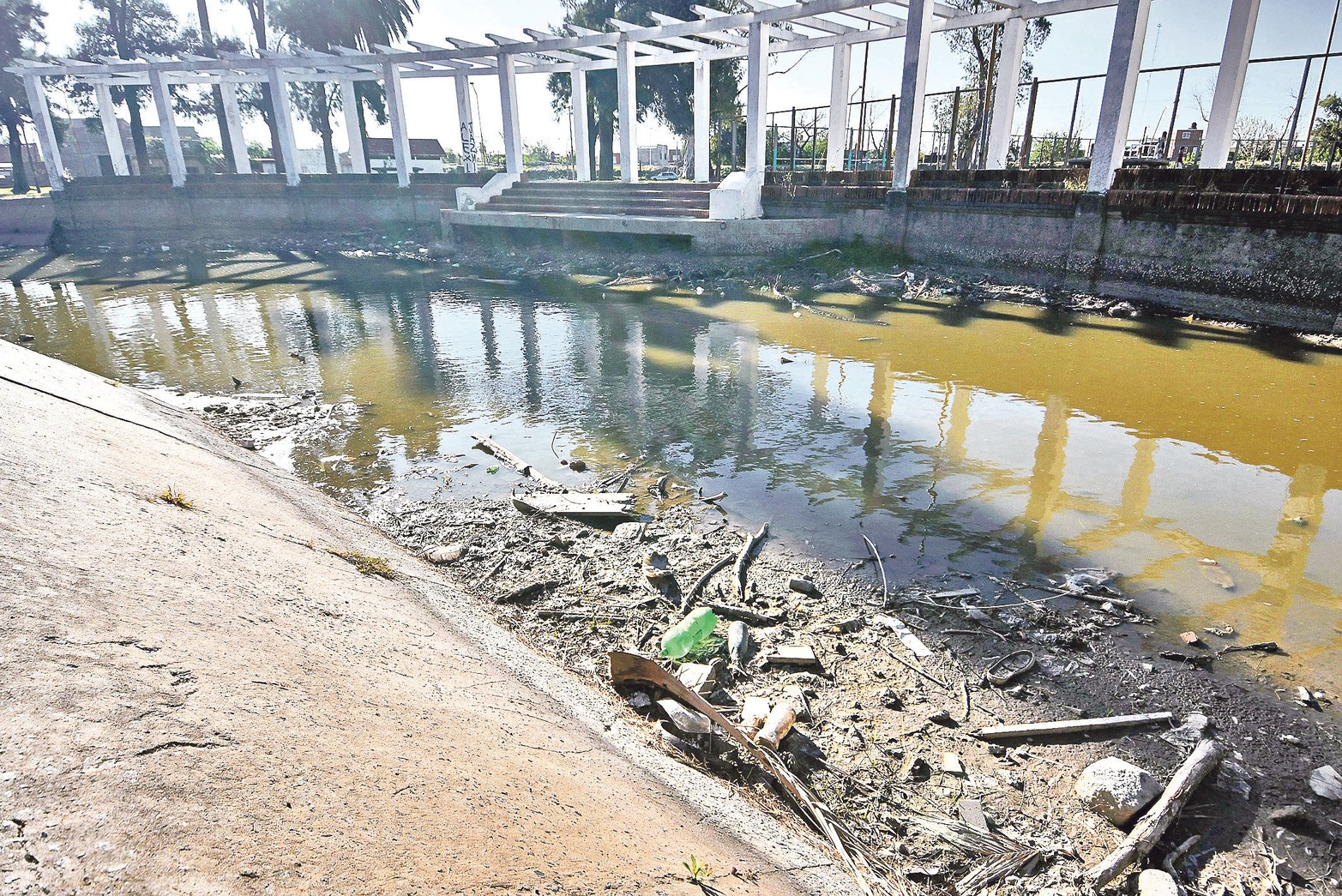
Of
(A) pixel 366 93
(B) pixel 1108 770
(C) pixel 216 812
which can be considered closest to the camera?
(C) pixel 216 812

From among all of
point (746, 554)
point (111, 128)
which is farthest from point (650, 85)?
point (746, 554)

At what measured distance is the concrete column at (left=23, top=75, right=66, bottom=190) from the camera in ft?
88.9

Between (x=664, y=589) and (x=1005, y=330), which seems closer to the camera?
(x=664, y=589)

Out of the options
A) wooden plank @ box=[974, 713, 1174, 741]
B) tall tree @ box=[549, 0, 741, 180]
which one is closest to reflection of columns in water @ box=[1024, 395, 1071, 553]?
wooden plank @ box=[974, 713, 1174, 741]

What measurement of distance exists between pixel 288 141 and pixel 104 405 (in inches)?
961

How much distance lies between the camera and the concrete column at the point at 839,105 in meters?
19.0

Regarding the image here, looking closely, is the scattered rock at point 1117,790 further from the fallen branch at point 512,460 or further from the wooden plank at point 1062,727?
the fallen branch at point 512,460

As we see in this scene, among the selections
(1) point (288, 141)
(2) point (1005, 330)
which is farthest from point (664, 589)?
(1) point (288, 141)

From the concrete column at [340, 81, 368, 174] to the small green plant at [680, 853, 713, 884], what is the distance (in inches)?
1224

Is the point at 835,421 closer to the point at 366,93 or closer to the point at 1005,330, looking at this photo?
the point at 1005,330

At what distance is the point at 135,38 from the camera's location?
34656 millimetres

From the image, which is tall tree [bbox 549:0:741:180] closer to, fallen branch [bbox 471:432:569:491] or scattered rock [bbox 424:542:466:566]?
fallen branch [bbox 471:432:569:491]

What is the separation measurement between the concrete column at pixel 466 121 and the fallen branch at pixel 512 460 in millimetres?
23032

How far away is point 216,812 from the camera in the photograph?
149 cm
